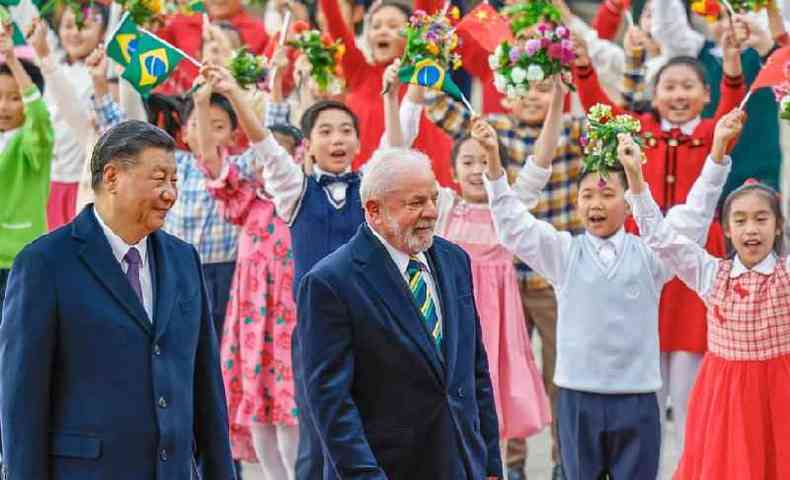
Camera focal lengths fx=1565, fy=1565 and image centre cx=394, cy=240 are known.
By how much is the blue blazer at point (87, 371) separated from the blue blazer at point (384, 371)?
0.54 metres

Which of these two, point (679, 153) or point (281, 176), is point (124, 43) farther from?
point (679, 153)

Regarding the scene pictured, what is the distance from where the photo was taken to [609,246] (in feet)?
25.3

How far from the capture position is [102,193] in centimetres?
512

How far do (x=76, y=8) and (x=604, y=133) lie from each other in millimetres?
3652

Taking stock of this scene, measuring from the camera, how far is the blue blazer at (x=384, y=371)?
5.45 m

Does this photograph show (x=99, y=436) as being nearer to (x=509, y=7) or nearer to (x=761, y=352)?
(x=761, y=352)

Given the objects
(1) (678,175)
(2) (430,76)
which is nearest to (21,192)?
(2) (430,76)

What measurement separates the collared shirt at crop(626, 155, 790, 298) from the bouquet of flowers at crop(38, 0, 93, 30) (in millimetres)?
3667

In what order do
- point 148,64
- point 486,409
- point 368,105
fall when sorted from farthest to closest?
point 368,105 → point 148,64 → point 486,409

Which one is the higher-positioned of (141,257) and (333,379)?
(141,257)

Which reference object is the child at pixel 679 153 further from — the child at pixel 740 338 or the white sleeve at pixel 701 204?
the child at pixel 740 338

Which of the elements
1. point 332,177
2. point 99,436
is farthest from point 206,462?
point 332,177

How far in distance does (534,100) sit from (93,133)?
2.68 metres

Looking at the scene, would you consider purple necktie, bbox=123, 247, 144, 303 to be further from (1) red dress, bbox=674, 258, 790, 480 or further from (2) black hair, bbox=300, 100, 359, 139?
(1) red dress, bbox=674, 258, 790, 480
